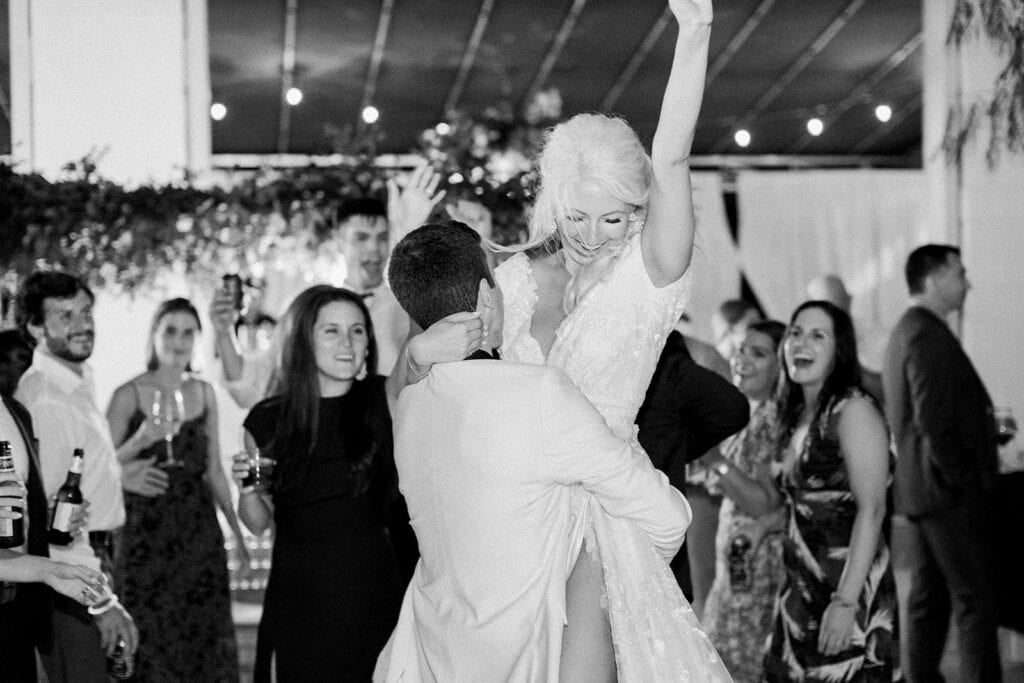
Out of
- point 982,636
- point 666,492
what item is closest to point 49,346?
point 666,492

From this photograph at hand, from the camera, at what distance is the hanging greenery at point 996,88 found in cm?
519

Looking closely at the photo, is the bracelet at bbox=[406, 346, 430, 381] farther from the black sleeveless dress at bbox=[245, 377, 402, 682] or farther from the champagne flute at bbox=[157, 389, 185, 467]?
the champagne flute at bbox=[157, 389, 185, 467]

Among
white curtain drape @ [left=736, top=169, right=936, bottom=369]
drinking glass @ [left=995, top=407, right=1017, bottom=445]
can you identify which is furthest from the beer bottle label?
white curtain drape @ [left=736, top=169, right=936, bottom=369]

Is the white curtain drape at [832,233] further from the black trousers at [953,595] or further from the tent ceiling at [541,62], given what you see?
the black trousers at [953,595]

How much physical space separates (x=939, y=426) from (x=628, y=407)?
9.56 ft

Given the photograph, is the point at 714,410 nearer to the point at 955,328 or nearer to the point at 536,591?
the point at 536,591

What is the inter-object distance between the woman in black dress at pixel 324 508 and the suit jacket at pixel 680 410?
2.81 ft

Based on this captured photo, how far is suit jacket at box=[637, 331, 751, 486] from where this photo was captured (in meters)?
2.93

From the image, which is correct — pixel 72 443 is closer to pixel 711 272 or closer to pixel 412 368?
pixel 412 368

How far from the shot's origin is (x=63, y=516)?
3.28m

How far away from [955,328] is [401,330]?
2.96 m

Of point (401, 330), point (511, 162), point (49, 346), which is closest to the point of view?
point (49, 346)

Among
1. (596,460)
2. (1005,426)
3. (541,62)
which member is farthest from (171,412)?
(541,62)

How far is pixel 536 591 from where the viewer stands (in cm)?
220
